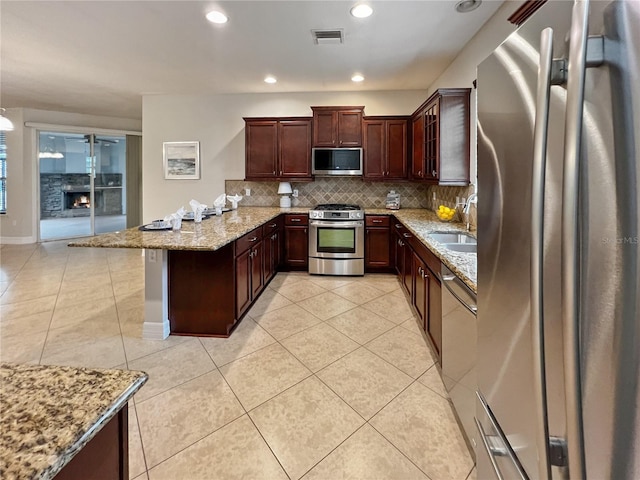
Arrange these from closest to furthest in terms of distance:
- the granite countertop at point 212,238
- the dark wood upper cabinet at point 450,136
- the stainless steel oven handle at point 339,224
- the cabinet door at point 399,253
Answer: the granite countertop at point 212,238 → the dark wood upper cabinet at point 450,136 → the cabinet door at point 399,253 → the stainless steel oven handle at point 339,224

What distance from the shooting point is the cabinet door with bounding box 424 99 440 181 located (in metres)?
3.55

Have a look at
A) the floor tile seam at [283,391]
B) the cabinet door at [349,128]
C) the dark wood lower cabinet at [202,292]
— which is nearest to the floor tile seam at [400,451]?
the floor tile seam at [283,391]

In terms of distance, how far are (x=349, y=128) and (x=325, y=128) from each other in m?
0.36

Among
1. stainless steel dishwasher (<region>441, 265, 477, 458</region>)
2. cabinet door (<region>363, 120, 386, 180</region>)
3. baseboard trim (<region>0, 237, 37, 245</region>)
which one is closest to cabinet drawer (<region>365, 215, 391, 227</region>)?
cabinet door (<region>363, 120, 386, 180</region>)

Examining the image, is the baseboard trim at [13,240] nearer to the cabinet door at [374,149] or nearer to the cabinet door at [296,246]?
the cabinet door at [296,246]

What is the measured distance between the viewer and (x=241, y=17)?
9.69ft

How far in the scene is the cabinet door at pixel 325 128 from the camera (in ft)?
16.2

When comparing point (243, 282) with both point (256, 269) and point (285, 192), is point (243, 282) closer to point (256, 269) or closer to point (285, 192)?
point (256, 269)

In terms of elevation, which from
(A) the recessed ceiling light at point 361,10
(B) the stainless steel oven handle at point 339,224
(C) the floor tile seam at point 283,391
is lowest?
(C) the floor tile seam at point 283,391

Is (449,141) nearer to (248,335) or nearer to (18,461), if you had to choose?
(248,335)

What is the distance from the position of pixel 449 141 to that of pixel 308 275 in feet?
8.53

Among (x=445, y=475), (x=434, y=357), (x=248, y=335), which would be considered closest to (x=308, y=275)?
(x=248, y=335)

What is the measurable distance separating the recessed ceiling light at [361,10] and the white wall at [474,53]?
1.05 m

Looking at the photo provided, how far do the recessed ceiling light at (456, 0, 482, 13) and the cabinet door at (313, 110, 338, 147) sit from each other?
2358mm
